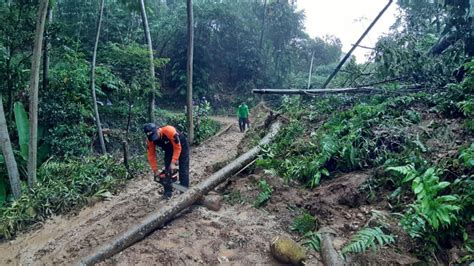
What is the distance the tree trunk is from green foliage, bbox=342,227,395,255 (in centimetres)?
772

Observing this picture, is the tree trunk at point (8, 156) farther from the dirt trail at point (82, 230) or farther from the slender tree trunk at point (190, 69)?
the slender tree trunk at point (190, 69)

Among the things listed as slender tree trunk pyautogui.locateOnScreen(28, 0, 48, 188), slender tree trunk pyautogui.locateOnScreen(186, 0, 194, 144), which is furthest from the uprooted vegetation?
slender tree trunk pyautogui.locateOnScreen(28, 0, 48, 188)

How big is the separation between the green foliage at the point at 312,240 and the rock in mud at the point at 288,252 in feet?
0.65

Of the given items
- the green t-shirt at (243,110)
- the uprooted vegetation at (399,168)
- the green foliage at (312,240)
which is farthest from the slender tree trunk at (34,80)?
the green t-shirt at (243,110)

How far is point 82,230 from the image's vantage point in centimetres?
595

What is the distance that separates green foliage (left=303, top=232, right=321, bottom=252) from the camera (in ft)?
13.8

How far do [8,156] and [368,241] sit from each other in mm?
8013

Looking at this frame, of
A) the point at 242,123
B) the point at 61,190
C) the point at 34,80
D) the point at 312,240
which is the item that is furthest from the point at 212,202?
the point at 242,123

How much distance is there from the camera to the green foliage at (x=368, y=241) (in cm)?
363

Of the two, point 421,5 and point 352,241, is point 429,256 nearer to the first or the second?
point 352,241

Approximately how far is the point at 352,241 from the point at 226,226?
6.67 ft

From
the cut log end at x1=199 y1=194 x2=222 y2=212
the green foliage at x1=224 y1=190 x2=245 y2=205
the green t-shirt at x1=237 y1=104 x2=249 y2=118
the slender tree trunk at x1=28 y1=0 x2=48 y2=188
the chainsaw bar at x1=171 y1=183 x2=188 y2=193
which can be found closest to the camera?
the cut log end at x1=199 y1=194 x2=222 y2=212

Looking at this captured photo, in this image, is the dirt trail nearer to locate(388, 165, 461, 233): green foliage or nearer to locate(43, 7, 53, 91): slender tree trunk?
locate(388, 165, 461, 233): green foliage

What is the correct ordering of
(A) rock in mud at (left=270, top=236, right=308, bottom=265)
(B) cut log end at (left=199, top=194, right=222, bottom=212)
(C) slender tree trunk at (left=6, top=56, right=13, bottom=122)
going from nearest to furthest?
(A) rock in mud at (left=270, top=236, right=308, bottom=265), (B) cut log end at (left=199, top=194, right=222, bottom=212), (C) slender tree trunk at (left=6, top=56, right=13, bottom=122)
